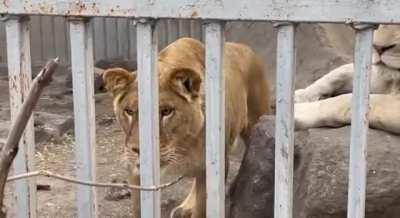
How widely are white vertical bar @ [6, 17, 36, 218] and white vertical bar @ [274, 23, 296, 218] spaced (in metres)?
0.70

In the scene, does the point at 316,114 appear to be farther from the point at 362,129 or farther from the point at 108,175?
the point at 108,175

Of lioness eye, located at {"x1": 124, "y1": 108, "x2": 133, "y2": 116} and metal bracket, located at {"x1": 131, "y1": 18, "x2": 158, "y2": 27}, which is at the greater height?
metal bracket, located at {"x1": 131, "y1": 18, "x2": 158, "y2": 27}

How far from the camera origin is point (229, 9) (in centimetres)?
201

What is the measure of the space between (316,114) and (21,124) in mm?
2215

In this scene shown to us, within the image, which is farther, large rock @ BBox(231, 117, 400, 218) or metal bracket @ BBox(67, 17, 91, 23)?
large rock @ BBox(231, 117, 400, 218)

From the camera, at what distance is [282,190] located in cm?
214

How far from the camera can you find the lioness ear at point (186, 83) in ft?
10.8

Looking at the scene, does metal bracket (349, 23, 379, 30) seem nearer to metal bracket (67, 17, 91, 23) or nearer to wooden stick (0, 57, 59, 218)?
metal bracket (67, 17, 91, 23)

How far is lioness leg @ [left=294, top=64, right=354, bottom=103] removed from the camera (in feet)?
11.9

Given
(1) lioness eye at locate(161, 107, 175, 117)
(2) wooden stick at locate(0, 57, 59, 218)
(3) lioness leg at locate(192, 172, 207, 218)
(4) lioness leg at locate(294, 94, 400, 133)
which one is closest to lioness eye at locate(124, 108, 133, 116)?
(1) lioness eye at locate(161, 107, 175, 117)

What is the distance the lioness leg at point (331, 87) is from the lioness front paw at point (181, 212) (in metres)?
0.74

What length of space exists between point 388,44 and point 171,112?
3.11ft

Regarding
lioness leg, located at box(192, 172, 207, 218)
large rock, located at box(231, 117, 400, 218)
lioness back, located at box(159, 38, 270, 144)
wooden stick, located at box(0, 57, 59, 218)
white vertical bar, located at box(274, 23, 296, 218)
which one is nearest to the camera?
wooden stick, located at box(0, 57, 59, 218)

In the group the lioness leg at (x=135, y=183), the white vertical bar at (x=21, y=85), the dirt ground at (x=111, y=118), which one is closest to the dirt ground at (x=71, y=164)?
the dirt ground at (x=111, y=118)
